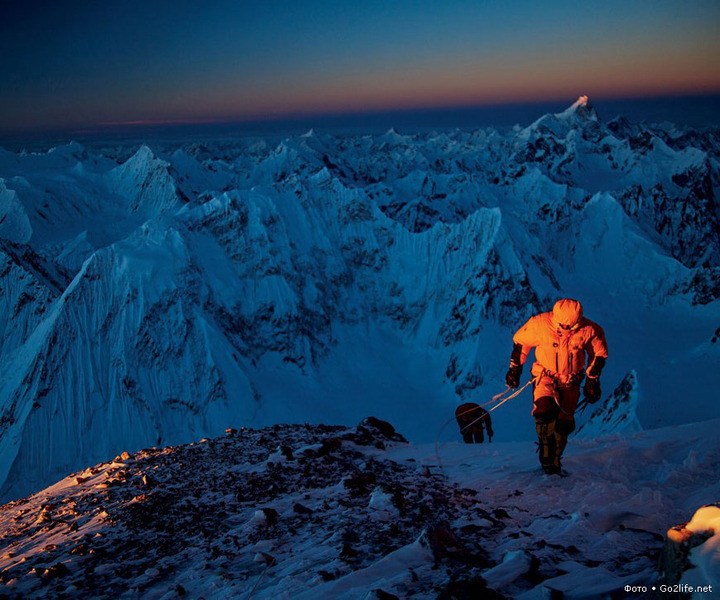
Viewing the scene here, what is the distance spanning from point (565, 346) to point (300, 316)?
94.2 metres

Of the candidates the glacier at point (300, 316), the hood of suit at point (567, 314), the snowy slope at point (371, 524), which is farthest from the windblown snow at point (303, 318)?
the hood of suit at point (567, 314)

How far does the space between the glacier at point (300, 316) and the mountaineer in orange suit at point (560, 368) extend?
33.0m

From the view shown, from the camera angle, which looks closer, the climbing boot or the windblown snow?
the climbing boot

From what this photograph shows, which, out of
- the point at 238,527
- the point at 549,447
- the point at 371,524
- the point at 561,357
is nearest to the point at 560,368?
the point at 561,357

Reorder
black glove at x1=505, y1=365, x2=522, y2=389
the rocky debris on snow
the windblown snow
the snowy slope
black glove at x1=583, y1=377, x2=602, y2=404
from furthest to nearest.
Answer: the windblown snow < black glove at x1=505, y1=365, x2=522, y2=389 < black glove at x1=583, y1=377, x2=602, y2=404 < the rocky debris on snow < the snowy slope

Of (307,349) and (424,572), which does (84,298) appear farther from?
(424,572)

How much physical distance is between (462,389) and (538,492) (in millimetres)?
87764

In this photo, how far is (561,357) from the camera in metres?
7.23

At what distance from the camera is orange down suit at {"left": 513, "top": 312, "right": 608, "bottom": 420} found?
709cm

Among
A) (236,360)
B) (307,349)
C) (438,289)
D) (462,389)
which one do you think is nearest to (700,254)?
(438,289)

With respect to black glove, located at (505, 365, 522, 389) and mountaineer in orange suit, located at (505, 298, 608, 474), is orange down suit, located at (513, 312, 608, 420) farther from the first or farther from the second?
black glove, located at (505, 365, 522, 389)

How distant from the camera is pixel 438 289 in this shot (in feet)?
365

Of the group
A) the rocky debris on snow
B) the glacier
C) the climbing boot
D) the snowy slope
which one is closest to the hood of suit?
the climbing boot

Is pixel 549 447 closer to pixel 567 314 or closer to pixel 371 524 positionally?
pixel 567 314
